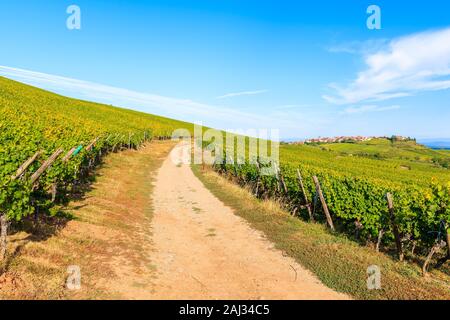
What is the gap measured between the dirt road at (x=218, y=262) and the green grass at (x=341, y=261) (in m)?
0.46

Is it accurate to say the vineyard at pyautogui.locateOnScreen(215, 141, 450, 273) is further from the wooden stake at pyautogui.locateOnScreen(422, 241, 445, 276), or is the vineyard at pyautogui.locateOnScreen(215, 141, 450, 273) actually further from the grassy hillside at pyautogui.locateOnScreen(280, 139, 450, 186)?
the grassy hillside at pyautogui.locateOnScreen(280, 139, 450, 186)

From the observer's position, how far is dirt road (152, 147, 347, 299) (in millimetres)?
7836

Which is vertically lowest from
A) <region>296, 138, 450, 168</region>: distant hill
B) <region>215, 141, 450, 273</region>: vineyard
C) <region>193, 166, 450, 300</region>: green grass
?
<region>193, 166, 450, 300</region>: green grass

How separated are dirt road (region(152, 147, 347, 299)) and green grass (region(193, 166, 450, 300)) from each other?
463mm

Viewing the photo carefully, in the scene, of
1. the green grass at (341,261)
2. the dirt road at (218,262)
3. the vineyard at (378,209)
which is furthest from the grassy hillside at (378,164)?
the dirt road at (218,262)

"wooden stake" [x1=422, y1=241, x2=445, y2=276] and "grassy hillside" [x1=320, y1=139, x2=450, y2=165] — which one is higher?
"grassy hillside" [x1=320, y1=139, x2=450, y2=165]

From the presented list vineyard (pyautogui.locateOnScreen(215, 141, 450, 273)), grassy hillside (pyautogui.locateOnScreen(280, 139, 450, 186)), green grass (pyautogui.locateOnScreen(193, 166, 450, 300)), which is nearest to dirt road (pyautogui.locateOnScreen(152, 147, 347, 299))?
green grass (pyautogui.locateOnScreen(193, 166, 450, 300))

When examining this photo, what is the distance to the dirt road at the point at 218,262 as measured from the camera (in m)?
7.84

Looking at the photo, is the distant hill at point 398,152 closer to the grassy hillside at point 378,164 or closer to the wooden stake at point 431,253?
the grassy hillside at point 378,164

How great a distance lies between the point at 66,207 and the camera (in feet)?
43.9

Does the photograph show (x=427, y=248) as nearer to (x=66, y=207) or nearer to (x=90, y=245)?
(x=90, y=245)

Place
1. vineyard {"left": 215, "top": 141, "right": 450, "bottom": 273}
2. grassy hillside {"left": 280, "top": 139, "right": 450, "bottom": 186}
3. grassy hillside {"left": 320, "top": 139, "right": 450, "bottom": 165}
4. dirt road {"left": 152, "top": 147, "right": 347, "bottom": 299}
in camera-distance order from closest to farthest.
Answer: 1. dirt road {"left": 152, "top": 147, "right": 347, "bottom": 299}
2. vineyard {"left": 215, "top": 141, "right": 450, "bottom": 273}
3. grassy hillside {"left": 280, "top": 139, "right": 450, "bottom": 186}
4. grassy hillside {"left": 320, "top": 139, "right": 450, "bottom": 165}
